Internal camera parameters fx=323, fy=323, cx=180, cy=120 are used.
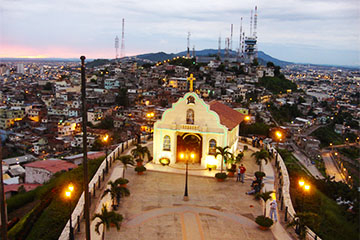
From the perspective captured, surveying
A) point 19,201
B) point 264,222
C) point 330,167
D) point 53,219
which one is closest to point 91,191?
point 53,219

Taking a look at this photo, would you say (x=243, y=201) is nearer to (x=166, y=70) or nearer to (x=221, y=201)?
(x=221, y=201)

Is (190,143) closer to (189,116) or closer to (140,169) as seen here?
(189,116)

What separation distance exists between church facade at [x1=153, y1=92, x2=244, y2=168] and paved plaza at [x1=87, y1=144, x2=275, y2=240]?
2090 mm

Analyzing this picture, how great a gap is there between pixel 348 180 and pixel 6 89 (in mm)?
93456

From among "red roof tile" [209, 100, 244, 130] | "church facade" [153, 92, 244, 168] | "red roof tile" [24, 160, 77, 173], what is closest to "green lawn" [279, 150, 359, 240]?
"church facade" [153, 92, 244, 168]

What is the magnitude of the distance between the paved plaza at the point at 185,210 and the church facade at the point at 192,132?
2.09 metres

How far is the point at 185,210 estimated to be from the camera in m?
15.6

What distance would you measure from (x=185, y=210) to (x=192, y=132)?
289 inches

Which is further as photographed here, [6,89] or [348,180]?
[6,89]

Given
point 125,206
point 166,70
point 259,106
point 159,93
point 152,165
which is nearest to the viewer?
point 125,206

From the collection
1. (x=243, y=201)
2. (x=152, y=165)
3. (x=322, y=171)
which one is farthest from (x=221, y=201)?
(x=322, y=171)

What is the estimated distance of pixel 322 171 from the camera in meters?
54.9

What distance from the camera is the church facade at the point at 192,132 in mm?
21734

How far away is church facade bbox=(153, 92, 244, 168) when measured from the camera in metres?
21.7
